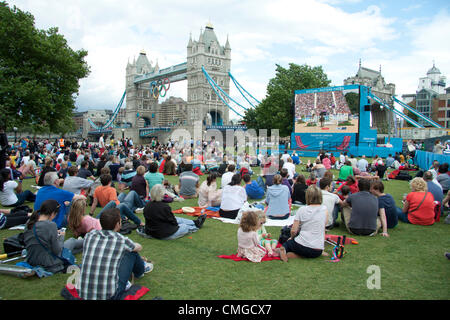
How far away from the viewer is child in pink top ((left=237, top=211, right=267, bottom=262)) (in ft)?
15.9

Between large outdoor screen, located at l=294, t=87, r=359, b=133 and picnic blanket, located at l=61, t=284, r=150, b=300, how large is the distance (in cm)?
2533

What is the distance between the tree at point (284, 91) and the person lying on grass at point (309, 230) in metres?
37.9

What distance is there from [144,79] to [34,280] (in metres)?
97.4

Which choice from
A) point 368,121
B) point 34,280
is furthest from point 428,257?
point 368,121

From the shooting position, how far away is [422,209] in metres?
7.05

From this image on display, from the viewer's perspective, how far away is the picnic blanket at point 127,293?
366 cm

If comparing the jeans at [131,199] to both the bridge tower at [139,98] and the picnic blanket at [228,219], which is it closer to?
the picnic blanket at [228,219]

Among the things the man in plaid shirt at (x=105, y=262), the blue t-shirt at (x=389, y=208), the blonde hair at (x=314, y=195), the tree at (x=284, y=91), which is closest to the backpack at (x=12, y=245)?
the man in plaid shirt at (x=105, y=262)

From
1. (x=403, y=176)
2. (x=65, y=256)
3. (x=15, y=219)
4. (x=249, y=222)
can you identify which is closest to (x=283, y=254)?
(x=249, y=222)

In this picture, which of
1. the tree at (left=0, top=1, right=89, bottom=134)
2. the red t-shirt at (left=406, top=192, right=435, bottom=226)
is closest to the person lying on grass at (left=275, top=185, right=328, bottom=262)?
the red t-shirt at (left=406, top=192, right=435, bottom=226)

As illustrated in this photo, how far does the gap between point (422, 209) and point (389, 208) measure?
1.17 m
